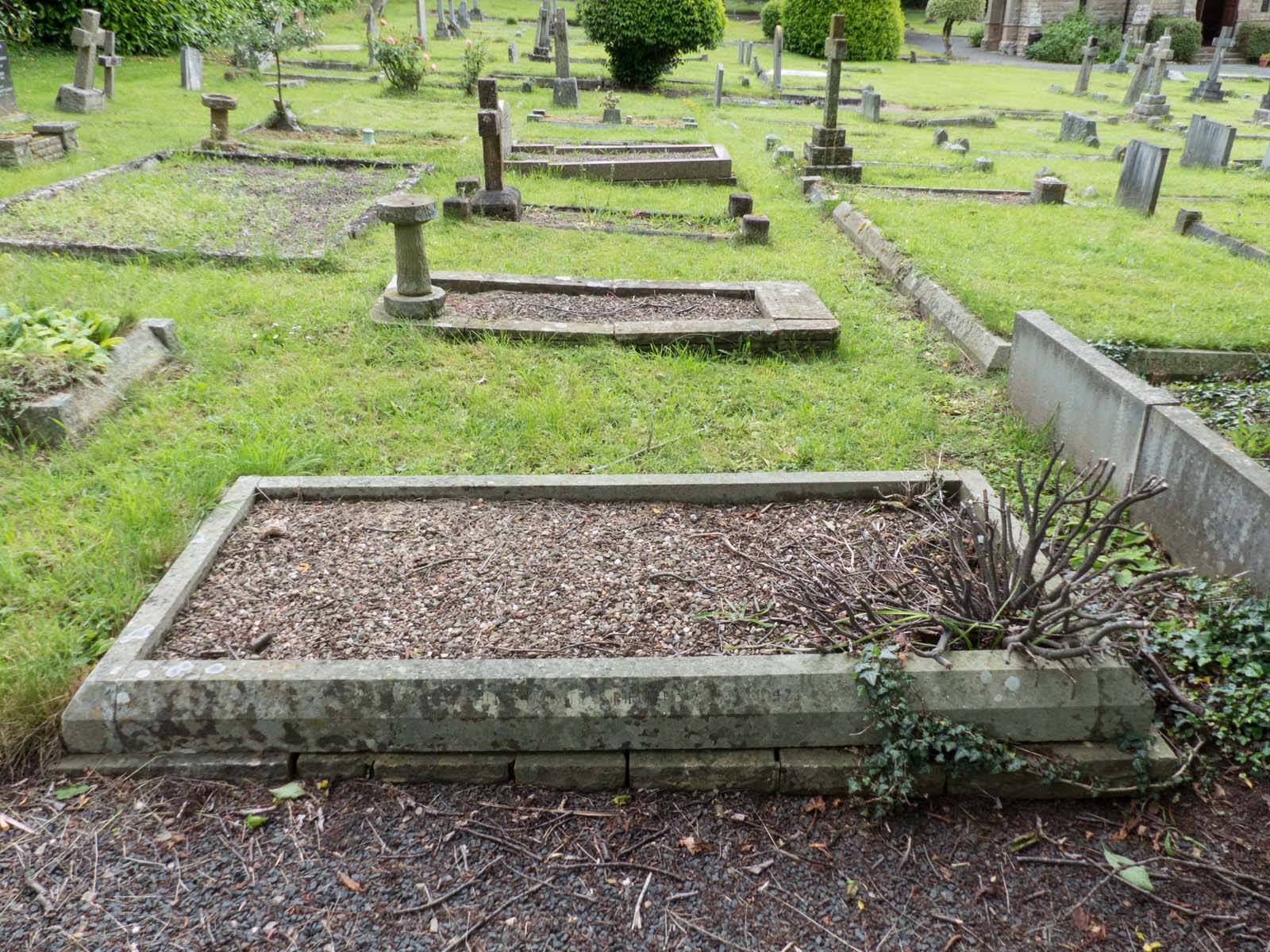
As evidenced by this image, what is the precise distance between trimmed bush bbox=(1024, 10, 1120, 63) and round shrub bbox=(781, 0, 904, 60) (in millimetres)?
6594

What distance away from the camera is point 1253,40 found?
32094mm

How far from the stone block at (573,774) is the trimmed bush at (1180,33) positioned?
3759cm

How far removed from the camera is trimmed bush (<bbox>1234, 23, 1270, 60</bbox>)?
31922 millimetres

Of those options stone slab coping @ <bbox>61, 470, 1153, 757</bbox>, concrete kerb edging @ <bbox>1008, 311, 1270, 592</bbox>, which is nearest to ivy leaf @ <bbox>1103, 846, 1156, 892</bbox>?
stone slab coping @ <bbox>61, 470, 1153, 757</bbox>

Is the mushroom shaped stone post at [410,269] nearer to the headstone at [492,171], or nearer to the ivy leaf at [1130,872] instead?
the headstone at [492,171]

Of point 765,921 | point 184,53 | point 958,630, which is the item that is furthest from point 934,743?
point 184,53

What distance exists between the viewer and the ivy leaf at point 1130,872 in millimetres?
2277

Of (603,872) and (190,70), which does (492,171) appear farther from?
(190,70)

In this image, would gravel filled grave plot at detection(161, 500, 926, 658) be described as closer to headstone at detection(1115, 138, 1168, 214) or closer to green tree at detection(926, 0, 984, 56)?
headstone at detection(1115, 138, 1168, 214)

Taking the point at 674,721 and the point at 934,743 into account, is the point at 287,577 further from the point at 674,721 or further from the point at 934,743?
the point at 934,743

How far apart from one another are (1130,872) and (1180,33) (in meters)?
37.9

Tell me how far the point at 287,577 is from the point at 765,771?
1.83m

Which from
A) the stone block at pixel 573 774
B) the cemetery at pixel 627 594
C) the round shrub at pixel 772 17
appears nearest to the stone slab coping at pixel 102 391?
the cemetery at pixel 627 594

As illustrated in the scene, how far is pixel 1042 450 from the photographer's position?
4.43 m
